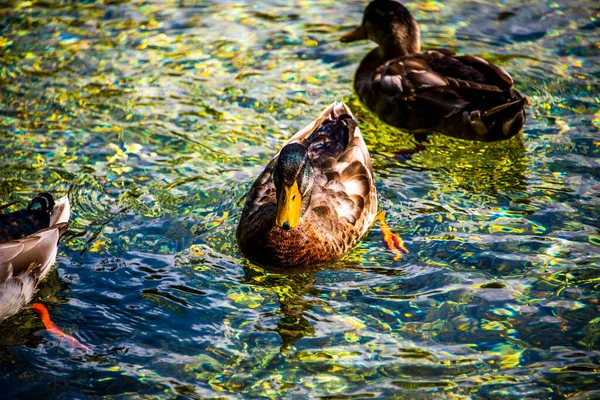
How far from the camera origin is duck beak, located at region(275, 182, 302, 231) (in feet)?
19.8

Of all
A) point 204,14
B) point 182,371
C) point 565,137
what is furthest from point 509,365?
point 204,14

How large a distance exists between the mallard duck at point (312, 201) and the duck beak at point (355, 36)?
2266 mm

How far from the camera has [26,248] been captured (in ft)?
18.4

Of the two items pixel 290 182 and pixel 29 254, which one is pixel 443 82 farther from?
pixel 29 254

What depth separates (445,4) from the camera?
34.8ft

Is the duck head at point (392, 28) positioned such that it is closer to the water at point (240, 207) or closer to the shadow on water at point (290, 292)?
the water at point (240, 207)

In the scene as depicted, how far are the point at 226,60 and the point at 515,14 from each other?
3.83 metres

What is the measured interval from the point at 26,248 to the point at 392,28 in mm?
4971

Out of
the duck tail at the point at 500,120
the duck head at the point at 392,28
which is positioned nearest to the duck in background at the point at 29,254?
the duck tail at the point at 500,120

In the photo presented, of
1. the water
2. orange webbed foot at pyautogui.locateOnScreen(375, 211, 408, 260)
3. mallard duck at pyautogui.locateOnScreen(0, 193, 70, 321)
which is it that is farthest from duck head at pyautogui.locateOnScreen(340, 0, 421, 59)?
mallard duck at pyautogui.locateOnScreen(0, 193, 70, 321)

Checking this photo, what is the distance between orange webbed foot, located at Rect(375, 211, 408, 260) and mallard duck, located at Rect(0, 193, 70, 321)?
2594 mm

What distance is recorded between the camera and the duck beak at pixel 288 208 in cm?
604

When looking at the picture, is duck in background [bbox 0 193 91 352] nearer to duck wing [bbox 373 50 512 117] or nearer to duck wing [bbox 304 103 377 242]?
duck wing [bbox 304 103 377 242]

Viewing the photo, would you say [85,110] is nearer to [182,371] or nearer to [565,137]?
[182,371]
